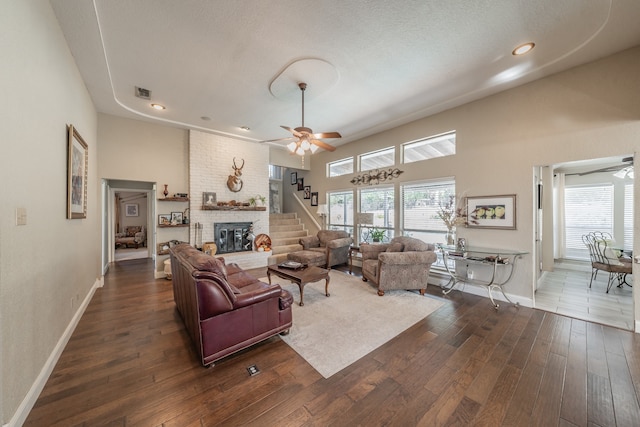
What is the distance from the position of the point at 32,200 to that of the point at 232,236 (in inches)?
169

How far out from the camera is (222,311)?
216cm

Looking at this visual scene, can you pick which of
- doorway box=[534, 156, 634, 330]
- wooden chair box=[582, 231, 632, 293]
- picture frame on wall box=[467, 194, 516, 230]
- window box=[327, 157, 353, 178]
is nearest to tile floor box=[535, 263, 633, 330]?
doorway box=[534, 156, 634, 330]

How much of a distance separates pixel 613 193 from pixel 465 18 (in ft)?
18.7

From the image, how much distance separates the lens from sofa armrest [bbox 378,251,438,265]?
3805 mm

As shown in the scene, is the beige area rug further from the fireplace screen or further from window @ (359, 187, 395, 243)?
the fireplace screen

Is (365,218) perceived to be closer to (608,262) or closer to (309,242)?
(309,242)

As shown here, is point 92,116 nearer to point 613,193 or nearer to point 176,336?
point 176,336

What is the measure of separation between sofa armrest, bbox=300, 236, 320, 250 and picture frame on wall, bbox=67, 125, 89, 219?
4.14m

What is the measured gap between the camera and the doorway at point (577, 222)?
3.93 m

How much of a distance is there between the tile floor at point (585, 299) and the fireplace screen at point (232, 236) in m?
5.96

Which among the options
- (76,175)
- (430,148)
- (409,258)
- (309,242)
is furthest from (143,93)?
(430,148)

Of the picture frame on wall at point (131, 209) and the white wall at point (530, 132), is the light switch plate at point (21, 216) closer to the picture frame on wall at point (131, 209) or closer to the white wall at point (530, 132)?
the white wall at point (530, 132)

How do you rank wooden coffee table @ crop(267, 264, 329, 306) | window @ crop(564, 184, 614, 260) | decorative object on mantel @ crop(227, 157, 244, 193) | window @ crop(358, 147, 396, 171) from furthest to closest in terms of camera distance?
decorative object on mantel @ crop(227, 157, 244, 193)
window @ crop(358, 147, 396, 171)
window @ crop(564, 184, 614, 260)
wooden coffee table @ crop(267, 264, 329, 306)

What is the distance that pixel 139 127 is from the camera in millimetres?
4883
